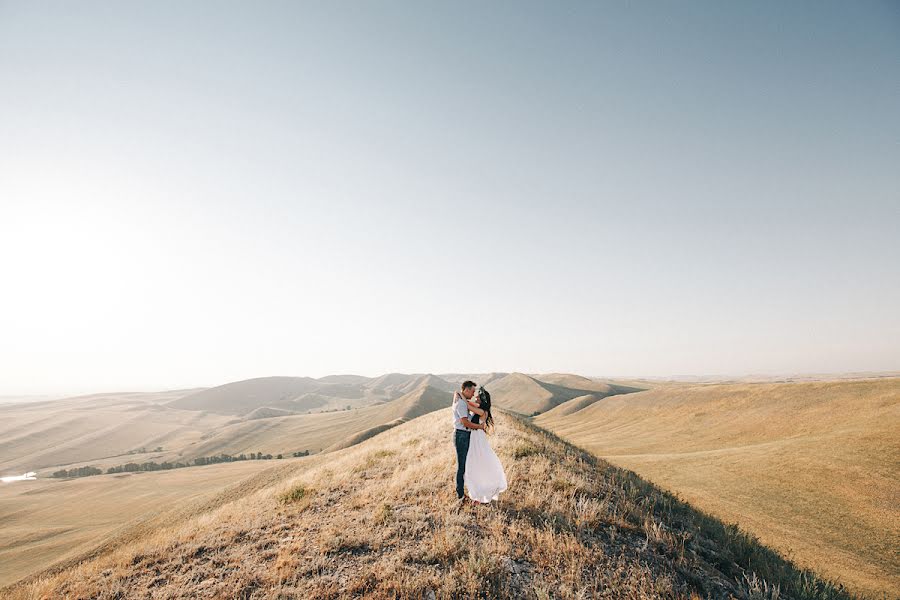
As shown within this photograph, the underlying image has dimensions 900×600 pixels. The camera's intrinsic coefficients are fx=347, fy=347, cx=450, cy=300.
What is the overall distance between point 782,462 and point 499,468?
983 inches

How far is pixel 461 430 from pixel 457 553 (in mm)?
2864

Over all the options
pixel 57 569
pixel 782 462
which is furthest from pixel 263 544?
pixel 782 462

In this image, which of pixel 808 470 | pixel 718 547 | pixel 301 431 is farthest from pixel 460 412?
pixel 301 431

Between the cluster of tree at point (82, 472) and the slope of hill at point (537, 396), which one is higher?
the slope of hill at point (537, 396)

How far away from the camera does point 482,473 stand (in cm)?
902

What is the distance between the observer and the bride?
890cm

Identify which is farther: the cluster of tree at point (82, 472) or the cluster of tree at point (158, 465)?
the cluster of tree at point (82, 472)

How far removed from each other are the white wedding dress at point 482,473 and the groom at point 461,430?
163mm

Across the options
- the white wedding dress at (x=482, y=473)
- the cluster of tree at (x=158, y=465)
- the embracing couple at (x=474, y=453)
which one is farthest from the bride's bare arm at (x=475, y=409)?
the cluster of tree at (x=158, y=465)

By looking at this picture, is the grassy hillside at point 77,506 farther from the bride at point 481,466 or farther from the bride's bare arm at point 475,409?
the bride's bare arm at point 475,409

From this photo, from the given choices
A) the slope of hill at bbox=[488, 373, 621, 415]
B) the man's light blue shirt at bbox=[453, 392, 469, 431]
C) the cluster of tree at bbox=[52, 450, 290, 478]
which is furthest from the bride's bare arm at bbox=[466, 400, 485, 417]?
the slope of hill at bbox=[488, 373, 621, 415]

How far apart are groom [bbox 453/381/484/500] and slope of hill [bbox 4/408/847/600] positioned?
68 cm

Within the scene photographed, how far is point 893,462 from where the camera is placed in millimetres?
18859

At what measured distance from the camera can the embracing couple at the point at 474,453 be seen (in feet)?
29.3
